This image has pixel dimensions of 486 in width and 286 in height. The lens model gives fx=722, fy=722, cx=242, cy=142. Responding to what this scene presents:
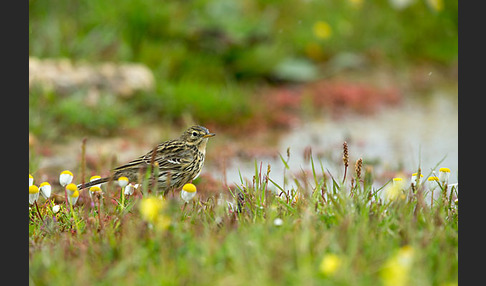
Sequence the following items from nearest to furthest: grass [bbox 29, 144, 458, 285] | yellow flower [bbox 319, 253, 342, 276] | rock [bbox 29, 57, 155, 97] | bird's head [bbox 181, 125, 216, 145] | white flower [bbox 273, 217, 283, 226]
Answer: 1. yellow flower [bbox 319, 253, 342, 276]
2. grass [bbox 29, 144, 458, 285]
3. white flower [bbox 273, 217, 283, 226]
4. bird's head [bbox 181, 125, 216, 145]
5. rock [bbox 29, 57, 155, 97]

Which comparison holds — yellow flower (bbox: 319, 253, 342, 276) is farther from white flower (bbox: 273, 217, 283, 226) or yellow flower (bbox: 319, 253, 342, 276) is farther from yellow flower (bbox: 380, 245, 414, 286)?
white flower (bbox: 273, 217, 283, 226)

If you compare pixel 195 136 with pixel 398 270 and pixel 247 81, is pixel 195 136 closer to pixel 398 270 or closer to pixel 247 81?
pixel 398 270

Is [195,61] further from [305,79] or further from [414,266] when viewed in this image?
[414,266]

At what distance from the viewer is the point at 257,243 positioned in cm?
391

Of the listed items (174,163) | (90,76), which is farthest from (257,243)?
(90,76)

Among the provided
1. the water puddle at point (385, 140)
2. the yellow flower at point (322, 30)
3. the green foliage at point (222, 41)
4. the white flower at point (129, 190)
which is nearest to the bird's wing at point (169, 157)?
the white flower at point (129, 190)

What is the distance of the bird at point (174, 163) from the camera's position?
6.28 meters

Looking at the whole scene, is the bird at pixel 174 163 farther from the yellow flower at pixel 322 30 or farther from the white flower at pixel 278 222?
the yellow flower at pixel 322 30

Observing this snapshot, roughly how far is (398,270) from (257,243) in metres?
1.01

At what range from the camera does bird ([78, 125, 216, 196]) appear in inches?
247

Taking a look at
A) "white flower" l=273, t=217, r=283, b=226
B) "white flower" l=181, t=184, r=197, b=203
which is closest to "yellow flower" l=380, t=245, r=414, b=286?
"white flower" l=273, t=217, r=283, b=226

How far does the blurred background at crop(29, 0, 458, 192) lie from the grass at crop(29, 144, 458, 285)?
2.41 metres

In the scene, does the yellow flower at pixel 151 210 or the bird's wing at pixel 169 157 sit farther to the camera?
the bird's wing at pixel 169 157

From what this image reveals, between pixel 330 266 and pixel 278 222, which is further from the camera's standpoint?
pixel 278 222
